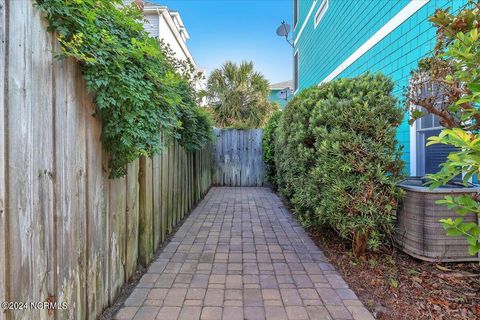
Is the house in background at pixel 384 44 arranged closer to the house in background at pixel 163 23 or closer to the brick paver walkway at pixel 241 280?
the brick paver walkway at pixel 241 280

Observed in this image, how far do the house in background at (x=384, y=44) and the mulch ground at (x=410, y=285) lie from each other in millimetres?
1446

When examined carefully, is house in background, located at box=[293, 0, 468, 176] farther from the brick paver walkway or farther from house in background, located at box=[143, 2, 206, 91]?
house in background, located at box=[143, 2, 206, 91]

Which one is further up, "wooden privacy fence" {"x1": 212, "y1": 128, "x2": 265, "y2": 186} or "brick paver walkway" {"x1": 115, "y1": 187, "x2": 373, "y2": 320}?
"wooden privacy fence" {"x1": 212, "y1": 128, "x2": 265, "y2": 186}

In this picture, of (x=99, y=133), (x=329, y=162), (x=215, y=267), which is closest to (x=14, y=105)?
(x=99, y=133)

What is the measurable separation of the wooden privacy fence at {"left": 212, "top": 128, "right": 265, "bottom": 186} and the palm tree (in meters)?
5.07

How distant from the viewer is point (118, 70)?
1906mm

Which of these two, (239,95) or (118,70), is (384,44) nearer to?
(118,70)

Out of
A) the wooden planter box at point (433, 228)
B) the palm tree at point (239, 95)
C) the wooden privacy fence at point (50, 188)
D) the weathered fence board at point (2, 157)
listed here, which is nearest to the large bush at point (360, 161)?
the wooden planter box at point (433, 228)

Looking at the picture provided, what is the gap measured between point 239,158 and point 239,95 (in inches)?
241

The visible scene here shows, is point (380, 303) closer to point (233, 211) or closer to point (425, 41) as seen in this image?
point (425, 41)

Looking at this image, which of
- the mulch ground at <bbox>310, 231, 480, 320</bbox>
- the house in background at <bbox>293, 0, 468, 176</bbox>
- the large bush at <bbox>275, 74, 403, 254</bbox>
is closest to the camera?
the mulch ground at <bbox>310, 231, 480, 320</bbox>

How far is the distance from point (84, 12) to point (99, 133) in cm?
81

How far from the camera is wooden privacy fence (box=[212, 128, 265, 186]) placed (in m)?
10.2

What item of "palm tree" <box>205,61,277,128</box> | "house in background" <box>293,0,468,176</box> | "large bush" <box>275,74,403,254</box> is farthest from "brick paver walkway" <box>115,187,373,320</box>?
"palm tree" <box>205,61,277,128</box>
